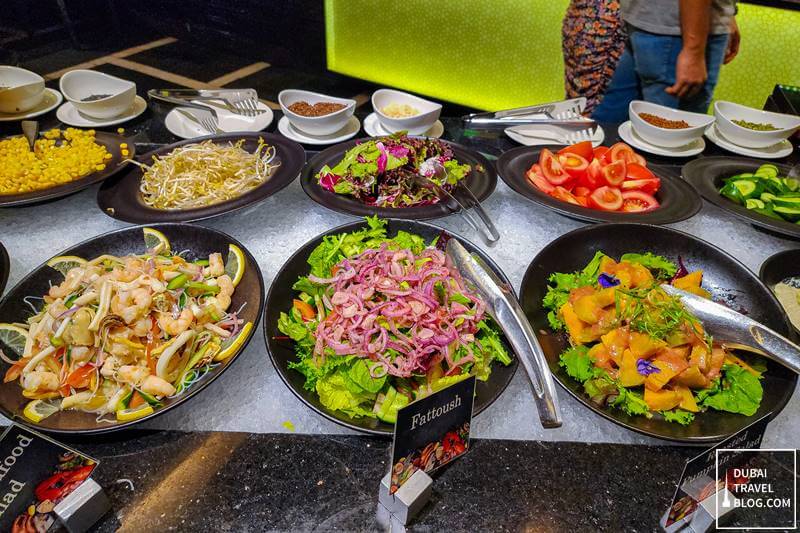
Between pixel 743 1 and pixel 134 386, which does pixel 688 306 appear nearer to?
pixel 134 386

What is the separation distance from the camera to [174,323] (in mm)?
1335

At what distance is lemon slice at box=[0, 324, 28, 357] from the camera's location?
1.31 m

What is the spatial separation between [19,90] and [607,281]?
3.16 meters

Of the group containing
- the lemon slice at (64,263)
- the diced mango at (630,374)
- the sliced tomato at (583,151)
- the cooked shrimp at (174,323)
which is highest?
the sliced tomato at (583,151)

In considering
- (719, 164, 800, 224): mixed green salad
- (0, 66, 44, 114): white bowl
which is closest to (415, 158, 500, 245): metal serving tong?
(719, 164, 800, 224): mixed green salad

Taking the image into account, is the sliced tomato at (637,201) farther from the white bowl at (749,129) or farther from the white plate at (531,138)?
the white bowl at (749,129)

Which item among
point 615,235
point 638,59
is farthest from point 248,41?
point 615,235

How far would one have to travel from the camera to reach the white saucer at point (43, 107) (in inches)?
106

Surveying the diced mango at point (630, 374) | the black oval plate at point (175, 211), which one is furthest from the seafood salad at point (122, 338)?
the diced mango at point (630, 374)

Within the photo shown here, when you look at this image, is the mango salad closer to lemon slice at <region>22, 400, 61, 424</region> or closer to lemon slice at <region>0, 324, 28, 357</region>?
lemon slice at <region>22, 400, 61, 424</region>

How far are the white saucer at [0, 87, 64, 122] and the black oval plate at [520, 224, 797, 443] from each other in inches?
115

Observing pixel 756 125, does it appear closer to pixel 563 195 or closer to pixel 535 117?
pixel 535 117

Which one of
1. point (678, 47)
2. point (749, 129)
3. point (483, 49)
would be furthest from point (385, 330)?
point (483, 49)

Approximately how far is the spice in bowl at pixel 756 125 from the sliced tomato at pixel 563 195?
1.28 meters
